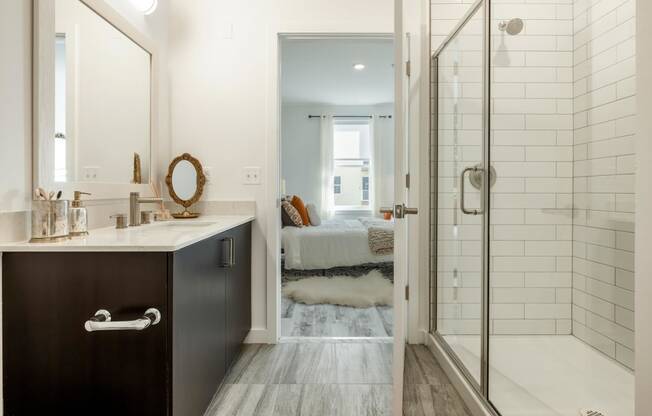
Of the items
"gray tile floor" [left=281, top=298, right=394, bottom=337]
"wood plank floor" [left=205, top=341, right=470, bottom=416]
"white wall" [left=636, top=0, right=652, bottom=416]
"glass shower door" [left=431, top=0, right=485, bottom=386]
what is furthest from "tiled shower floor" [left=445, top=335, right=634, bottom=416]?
"gray tile floor" [left=281, top=298, right=394, bottom=337]

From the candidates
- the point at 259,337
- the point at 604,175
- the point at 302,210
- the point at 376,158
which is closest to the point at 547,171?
the point at 604,175

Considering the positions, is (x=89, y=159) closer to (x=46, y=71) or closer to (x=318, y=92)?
(x=46, y=71)

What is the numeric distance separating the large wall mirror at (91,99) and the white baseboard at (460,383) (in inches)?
75.2

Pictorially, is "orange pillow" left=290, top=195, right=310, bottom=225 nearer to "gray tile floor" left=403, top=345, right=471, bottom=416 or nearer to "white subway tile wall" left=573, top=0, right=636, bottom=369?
"gray tile floor" left=403, top=345, right=471, bottom=416

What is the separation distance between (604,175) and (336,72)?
4131 mm

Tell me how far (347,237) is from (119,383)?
330cm

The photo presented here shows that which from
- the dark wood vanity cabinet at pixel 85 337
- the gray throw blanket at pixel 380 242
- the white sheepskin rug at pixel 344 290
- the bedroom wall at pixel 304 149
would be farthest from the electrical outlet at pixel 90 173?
the bedroom wall at pixel 304 149

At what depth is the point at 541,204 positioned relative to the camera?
2008 mm

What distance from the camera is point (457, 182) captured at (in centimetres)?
231

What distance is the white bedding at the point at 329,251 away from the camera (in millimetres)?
4445

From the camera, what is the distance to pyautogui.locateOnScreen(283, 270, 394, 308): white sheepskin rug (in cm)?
359

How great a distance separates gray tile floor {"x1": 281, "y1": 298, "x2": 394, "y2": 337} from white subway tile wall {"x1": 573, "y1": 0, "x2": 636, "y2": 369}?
1325mm

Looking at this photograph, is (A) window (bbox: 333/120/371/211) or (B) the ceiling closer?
(B) the ceiling

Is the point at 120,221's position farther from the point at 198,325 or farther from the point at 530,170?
the point at 530,170
